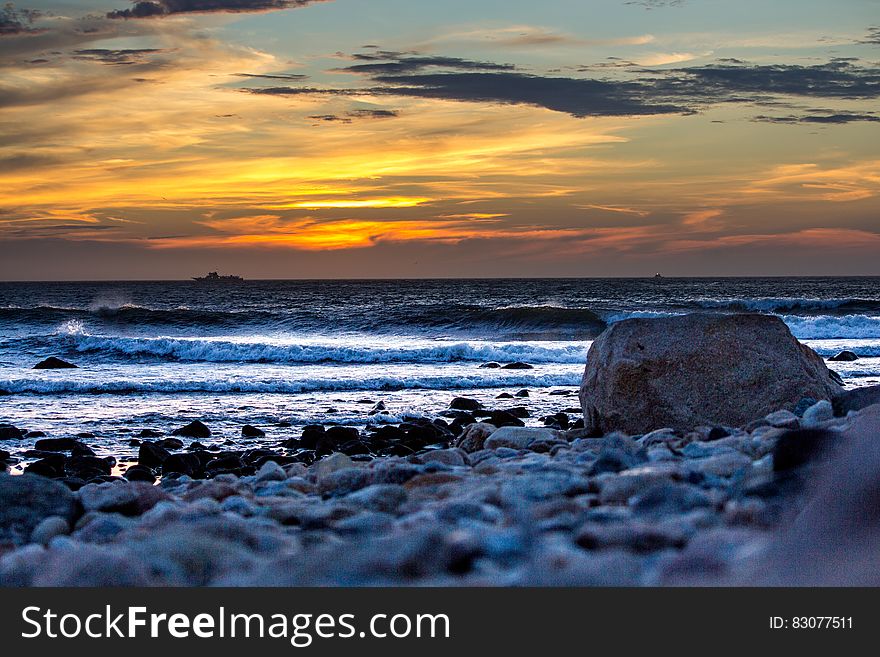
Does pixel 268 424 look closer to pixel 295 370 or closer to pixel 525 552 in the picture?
pixel 295 370

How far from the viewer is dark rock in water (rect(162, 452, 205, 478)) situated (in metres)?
8.77

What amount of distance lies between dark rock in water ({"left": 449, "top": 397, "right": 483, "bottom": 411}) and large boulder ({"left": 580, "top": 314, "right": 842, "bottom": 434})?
5093mm

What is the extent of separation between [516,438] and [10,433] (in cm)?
734

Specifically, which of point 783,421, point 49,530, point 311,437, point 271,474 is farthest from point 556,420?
point 49,530

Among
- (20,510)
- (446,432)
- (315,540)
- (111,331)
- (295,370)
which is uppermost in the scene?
(315,540)

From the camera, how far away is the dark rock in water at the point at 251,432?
36.8ft

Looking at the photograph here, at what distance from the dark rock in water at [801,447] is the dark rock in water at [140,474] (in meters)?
6.04

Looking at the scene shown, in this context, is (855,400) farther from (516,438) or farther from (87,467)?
(87,467)

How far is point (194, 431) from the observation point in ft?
36.5

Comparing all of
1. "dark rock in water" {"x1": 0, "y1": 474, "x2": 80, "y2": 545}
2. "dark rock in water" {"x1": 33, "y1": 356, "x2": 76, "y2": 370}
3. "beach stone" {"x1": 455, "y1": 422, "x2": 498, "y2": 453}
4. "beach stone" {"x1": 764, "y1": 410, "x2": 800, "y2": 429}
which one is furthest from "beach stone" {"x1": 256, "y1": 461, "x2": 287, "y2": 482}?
"dark rock in water" {"x1": 33, "y1": 356, "x2": 76, "y2": 370}

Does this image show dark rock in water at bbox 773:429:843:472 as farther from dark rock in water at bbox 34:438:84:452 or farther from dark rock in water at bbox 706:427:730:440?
dark rock in water at bbox 34:438:84:452

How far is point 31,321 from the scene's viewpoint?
4059 cm

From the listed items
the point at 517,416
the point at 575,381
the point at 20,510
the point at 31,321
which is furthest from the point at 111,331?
the point at 20,510

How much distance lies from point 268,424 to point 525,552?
9840mm
